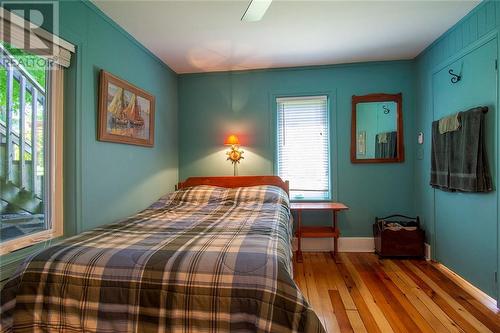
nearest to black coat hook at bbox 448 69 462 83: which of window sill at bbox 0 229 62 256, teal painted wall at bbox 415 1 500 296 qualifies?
teal painted wall at bbox 415 1 500 296

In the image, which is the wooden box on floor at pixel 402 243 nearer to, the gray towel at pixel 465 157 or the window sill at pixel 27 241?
the gray towel at pixel 465 157

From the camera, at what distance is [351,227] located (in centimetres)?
334

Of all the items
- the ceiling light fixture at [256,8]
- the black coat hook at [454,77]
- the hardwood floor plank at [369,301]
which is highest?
the ceiling light fixture at [256,8]

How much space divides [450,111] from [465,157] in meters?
0.58

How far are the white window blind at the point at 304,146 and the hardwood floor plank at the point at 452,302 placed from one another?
1261 millimetres

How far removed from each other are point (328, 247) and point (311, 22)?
102 inches

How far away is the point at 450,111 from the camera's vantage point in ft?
8.36

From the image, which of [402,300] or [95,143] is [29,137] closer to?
[95,143]

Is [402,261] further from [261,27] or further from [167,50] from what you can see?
[167,50]

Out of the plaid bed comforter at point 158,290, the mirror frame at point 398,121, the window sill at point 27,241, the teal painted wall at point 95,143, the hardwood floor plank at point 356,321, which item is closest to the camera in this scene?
the plaid bed comforter at point 158,290

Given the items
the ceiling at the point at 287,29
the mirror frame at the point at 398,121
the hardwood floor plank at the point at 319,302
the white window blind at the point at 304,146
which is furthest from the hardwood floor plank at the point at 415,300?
the ceiling at the point at 287,29

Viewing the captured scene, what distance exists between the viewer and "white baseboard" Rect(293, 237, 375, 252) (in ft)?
10.8

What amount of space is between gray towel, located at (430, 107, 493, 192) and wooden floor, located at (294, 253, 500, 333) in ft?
2.93

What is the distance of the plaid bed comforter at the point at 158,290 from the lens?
1.10m
